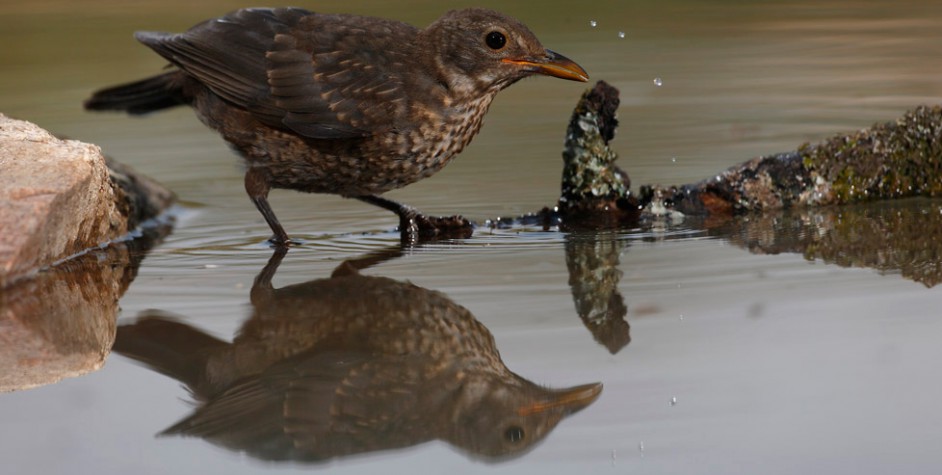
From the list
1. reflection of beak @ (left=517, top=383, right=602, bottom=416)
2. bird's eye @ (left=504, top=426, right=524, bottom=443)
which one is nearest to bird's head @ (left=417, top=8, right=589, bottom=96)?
reflection of beak @ (left=517, top=383, right=602, bottom=416)

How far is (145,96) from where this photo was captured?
6.95 m

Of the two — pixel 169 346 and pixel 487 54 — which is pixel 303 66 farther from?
pixel 169 346

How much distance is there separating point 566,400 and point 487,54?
2.92m

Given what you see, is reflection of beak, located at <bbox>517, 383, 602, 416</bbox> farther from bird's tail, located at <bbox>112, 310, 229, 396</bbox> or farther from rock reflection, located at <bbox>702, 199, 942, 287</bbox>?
rock reflection, located at <bbox>702, 199, 942, 287</bbox>

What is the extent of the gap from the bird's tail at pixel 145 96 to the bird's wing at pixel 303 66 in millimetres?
512

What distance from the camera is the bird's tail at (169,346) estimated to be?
12.8ft

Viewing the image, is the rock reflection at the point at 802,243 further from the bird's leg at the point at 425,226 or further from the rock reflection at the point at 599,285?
the bird's leg at the point at 425,226

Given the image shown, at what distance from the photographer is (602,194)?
6344 mm

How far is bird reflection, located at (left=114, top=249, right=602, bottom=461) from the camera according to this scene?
10.5ft

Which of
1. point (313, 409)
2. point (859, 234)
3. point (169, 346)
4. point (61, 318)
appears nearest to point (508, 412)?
point (313, 409)

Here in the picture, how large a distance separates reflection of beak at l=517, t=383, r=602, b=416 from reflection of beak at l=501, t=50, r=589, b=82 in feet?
8.59

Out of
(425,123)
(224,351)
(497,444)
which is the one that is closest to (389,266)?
(425,123)

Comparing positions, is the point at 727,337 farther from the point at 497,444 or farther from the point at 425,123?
the point at 425,123

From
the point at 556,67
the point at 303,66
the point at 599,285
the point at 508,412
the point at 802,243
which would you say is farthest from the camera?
the point at 303,66
